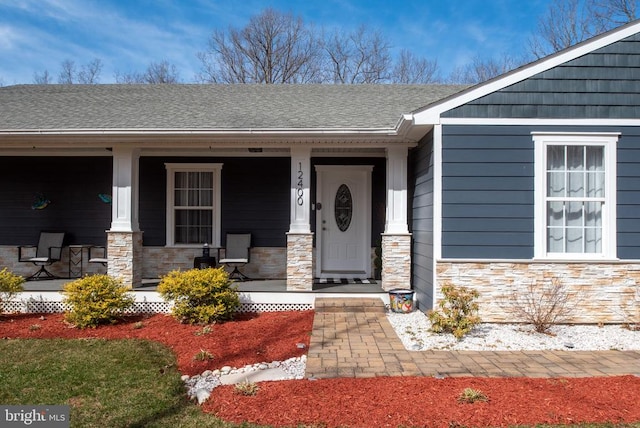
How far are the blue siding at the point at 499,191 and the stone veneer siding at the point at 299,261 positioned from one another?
2242 mm

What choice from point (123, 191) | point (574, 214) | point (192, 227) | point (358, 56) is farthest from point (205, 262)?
point (358, 56)

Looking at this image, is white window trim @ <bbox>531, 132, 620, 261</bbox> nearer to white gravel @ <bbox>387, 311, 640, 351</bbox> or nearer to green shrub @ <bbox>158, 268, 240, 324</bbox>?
white gravel @ <bbox>387, 311, 640, 351</bbox>

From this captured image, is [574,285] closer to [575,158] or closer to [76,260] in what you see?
[575,158]

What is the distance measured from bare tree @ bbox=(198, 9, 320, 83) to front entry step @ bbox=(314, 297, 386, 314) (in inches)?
689

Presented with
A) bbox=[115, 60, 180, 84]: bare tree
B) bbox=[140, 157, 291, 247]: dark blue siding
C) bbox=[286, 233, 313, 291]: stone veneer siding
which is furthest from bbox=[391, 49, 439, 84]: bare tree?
bbox=[286, 233, 313, 291]: stone veneer siding

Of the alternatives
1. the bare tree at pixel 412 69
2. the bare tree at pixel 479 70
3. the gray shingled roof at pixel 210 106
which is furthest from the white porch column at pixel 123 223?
the bare tree at pixel 479 70

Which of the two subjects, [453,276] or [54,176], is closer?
[453,276]

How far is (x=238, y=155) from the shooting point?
913 centimetres

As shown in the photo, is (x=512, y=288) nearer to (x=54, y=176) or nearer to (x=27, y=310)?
(x=27, y=310)

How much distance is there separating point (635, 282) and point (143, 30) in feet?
53.9

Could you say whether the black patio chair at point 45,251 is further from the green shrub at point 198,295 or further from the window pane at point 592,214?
the window pane at point 592,214

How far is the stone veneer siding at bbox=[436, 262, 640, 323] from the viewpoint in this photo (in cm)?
626

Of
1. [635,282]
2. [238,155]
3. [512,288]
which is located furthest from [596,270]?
[238,155]

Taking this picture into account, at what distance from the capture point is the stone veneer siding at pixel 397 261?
7.47m
